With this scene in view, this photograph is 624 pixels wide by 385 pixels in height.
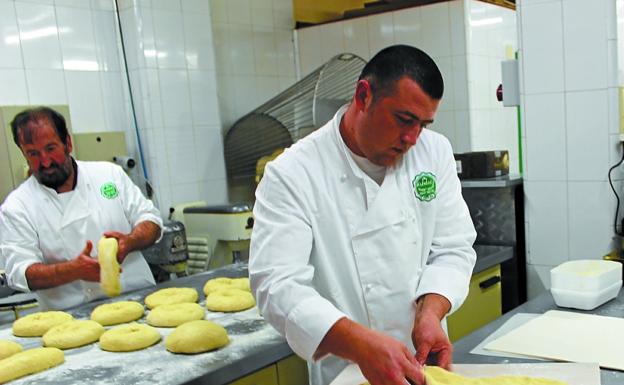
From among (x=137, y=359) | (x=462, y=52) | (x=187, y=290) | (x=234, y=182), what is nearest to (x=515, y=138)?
(x=462, y=52)

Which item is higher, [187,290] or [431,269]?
[431,269]

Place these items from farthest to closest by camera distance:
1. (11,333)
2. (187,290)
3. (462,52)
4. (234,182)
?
(234,182) < (462,52) < (187,290) < (11,333)

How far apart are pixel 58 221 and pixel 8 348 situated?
81 centimetres

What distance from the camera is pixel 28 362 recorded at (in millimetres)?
1631

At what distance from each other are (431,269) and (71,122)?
8.27ft

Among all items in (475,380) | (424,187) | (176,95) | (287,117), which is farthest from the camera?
(287,117)

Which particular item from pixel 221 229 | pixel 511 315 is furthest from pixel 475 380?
pixel 221 229

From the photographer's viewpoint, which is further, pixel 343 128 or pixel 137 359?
pixel 137 359

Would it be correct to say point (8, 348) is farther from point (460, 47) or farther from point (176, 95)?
point (460, 47)

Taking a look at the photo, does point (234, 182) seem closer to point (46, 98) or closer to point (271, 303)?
point (46, 98)

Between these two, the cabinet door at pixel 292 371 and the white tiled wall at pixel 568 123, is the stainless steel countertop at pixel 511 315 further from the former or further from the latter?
the white tiled wall at pixel 568 123

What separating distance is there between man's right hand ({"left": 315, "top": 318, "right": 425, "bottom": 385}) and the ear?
20.2 inches

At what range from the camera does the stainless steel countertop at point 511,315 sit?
127 cm

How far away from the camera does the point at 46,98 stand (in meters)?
3.12
